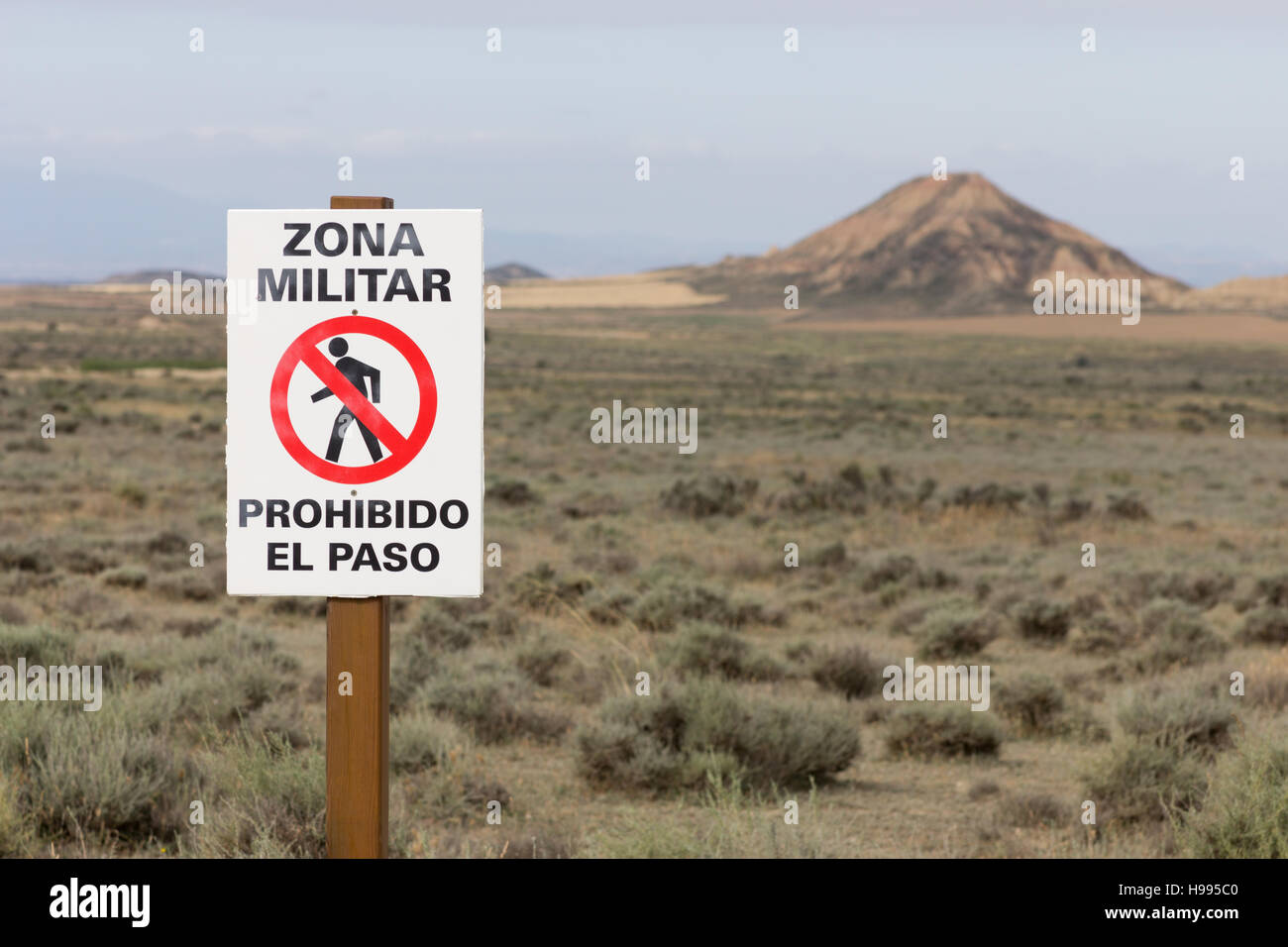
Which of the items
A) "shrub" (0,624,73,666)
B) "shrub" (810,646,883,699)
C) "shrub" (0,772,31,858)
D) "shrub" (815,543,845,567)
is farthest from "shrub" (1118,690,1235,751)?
"shrub" (815,543,845,567)

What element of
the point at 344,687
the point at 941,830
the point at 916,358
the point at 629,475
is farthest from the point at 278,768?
the point at 916,358

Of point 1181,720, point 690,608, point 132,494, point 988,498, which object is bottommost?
point 690,608

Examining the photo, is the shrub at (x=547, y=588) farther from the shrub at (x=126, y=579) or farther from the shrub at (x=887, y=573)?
the shrub at (x=126, y=579)

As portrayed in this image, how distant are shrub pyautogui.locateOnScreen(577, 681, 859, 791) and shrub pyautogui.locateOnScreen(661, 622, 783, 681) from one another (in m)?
1.99

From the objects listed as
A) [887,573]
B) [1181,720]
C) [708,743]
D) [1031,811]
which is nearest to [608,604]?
[887,573]

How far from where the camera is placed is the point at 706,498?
72.0 ft

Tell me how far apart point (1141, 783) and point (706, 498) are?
15.0 m

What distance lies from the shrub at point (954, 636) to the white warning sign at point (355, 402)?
30.5ft

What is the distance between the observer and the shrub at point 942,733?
8789mm

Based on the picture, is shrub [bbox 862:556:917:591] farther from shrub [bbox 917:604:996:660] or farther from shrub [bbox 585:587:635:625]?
shrub [bbox 585:587:635:625]

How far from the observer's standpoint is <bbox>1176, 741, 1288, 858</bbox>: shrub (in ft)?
17.8

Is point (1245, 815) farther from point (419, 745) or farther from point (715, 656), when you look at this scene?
point (715, 656)

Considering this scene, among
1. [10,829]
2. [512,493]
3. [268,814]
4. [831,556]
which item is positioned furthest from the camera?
[512,493]

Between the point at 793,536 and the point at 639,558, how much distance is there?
3.03 meters
